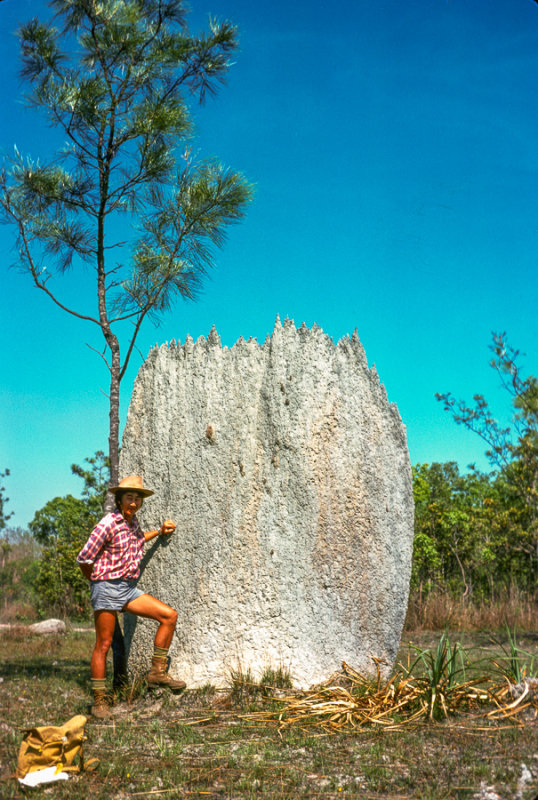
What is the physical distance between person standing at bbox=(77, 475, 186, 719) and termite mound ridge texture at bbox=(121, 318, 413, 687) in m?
0.26

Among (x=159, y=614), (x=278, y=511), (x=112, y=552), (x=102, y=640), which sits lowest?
(x=102, y=640)

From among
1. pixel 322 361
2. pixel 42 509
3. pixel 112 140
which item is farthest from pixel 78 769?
pixel 42 509

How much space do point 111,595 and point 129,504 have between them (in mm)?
721

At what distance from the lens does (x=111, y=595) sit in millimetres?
5242

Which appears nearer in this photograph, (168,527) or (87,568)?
(87,568)

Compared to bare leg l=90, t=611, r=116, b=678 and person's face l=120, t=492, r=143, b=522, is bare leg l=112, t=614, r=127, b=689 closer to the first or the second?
bare leg l=90, t=611, r=116, b=678

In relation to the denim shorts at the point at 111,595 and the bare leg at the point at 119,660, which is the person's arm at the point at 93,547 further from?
the bare leg at the point at 119,660

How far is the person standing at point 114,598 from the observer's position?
520 centimetres

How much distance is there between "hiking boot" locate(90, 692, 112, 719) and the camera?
16.6 feet

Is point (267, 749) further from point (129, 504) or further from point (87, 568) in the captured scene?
point (129, 504)

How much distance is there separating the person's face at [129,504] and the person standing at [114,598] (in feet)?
0.27

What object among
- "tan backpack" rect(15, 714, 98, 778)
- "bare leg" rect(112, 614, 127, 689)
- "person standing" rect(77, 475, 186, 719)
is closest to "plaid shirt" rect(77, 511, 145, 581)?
"person standing" rect(77, 475, 186, 719)

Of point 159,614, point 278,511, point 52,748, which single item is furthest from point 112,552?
point 52,748

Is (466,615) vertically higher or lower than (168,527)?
lower
